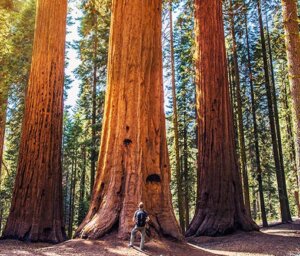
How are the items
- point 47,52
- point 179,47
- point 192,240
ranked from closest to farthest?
point 192,240 → point 47,52 → point 179,47

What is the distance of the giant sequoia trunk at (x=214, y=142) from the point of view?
10.4 meters

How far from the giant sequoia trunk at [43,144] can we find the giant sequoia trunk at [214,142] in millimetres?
4386

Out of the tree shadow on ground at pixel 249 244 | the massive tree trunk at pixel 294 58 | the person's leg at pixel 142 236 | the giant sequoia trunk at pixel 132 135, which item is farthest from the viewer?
the massive tree trunk at pixel 294 58

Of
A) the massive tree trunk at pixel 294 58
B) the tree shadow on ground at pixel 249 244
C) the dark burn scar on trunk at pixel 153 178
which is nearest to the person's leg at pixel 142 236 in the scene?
the dark burn scar on trunk at pixel 153 178

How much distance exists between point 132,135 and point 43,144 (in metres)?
4.21

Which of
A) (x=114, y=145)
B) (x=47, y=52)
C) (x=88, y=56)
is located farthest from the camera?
(x=88, y=56)

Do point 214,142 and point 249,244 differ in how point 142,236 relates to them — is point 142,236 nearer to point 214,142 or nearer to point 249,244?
point 249,244

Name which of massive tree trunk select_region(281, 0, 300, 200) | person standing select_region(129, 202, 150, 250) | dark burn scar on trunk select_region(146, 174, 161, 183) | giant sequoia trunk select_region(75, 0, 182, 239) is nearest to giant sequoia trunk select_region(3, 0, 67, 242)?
giant sequoia trunk select_region(75, 0, 182, 239)

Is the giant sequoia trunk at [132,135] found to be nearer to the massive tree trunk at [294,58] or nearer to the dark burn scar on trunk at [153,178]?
the dark burn scar on trunk at [153,178]

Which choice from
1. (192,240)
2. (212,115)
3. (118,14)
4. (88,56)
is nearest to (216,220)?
(192,240)

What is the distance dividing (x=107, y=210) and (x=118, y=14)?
14.7 feet

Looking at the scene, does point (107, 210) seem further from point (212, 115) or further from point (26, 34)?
point (26, 34)

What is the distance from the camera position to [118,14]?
791 centimetres

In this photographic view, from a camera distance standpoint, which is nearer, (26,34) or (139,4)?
(139,4)
